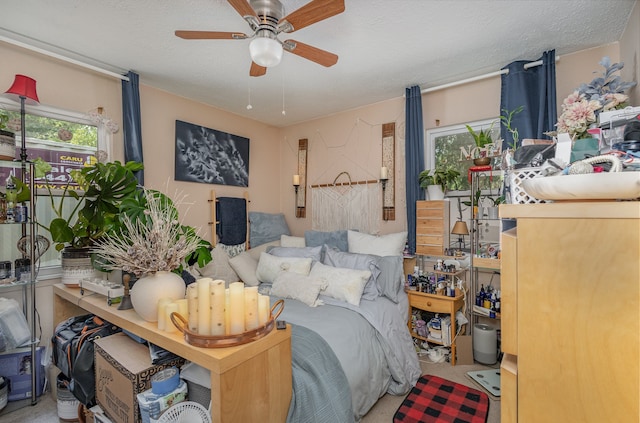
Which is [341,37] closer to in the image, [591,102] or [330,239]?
[591,102]

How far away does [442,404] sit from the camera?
2.02 metres

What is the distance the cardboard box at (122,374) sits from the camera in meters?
1.23

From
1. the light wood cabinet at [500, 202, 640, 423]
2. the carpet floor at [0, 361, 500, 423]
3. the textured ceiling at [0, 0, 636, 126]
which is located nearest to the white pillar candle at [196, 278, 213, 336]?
the light wood cabinet at [500, 202, 640, 423]

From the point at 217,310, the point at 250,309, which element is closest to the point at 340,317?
the point at 250,309

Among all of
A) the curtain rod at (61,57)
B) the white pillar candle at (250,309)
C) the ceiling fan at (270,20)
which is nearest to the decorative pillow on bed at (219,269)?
the curtain rod at (61,57)

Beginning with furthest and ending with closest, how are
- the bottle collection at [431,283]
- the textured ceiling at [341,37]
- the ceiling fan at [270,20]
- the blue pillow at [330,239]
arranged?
the blue pillow at [330,239], the bottle collection at [431,283], the textured ceiling at [341,37], the ceiling fan at [270,20]

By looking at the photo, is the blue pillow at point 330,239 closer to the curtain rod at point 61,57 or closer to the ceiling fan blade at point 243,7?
the ceiling fan blade at point 243,7

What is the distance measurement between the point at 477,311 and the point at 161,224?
251 cm

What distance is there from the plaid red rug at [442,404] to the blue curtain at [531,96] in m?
1.96

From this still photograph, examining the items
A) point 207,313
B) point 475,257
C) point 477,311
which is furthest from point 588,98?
point 207,313

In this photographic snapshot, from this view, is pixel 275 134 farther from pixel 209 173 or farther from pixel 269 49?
pixel 269 49

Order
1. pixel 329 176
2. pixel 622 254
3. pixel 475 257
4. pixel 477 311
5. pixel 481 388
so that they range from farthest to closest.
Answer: pixel 329 176 < pixel 477 311 < pixel 475 257 < pixel 481 388 < pixel 622 254

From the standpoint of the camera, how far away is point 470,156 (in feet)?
8.56

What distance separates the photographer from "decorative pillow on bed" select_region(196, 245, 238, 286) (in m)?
3.00
